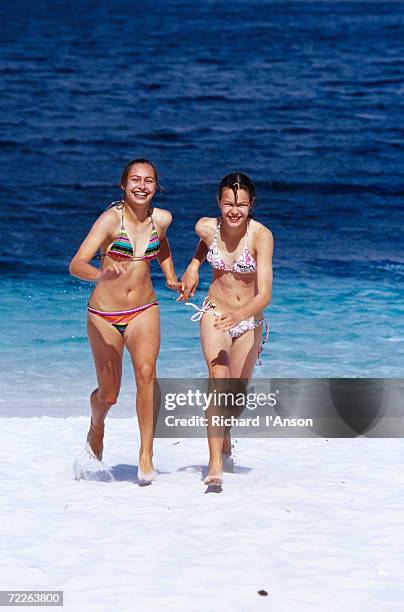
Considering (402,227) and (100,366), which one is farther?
(402,227)

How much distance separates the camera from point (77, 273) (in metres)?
6.25

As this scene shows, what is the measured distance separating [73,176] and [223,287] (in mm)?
22823

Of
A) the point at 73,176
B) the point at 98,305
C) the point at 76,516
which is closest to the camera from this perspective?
the point at 76,516

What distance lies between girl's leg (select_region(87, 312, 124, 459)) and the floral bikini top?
2.39 ft

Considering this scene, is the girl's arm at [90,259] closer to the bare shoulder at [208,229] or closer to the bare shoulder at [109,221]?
the bare shoulder at [109,221]

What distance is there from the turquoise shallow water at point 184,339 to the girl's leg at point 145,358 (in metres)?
3.15

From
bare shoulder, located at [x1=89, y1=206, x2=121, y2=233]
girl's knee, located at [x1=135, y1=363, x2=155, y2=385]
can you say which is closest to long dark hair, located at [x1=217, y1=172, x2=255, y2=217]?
bare shoulder, located at [x1=89, y1=206, x2=121, y2=233]

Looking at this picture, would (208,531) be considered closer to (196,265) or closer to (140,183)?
(196,265)

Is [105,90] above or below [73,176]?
above

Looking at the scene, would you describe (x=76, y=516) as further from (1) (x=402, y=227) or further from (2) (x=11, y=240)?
(1) (x=402, y=227)

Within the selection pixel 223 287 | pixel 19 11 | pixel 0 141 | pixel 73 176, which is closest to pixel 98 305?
pixel 223 287

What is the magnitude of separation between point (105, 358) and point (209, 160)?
24.5 meters

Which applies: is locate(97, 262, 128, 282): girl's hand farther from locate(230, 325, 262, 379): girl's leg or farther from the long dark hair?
locate(230, 325, 262, 379): girl's leg

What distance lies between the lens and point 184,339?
42.0 ft
